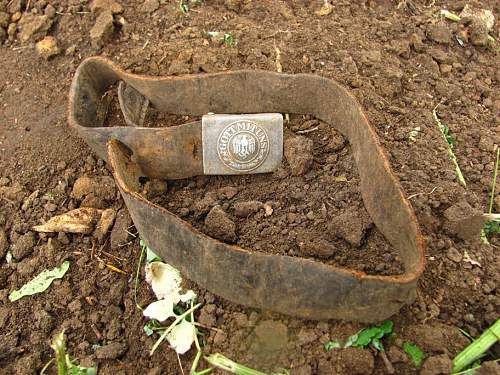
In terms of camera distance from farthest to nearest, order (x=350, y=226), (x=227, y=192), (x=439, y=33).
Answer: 1. (x=439, y=33)
2. (x=227, y=192)
3. (x=350, y=226)

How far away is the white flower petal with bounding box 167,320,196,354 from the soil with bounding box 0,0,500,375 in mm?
41

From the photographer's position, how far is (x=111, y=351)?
2.31 m

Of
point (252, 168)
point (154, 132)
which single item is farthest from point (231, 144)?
point (154, 132)

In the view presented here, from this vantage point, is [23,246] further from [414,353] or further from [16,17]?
[414,353]

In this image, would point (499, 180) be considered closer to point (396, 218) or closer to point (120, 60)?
point (396, 218)

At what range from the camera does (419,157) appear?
275 cm

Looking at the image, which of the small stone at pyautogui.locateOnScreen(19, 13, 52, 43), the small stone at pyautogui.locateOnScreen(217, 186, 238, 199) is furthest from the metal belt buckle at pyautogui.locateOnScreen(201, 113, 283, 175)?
the small stone at pyautogui.locateOnScreen(19, 13, 52, 43)

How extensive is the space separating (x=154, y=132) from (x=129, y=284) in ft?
2.39

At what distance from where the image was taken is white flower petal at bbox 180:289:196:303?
7.88 ft

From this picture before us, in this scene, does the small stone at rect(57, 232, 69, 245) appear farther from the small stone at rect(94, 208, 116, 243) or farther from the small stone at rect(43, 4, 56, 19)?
the small stone at rect(43, 4, 56, 19)

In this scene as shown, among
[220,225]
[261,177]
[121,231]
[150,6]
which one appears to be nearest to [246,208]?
[220,225]

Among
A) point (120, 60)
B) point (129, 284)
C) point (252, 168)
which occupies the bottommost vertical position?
point (129, 284)

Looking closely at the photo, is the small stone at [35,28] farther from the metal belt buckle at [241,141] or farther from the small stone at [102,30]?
the metal belt buckle at [241,141]

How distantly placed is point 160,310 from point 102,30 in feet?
5.60
